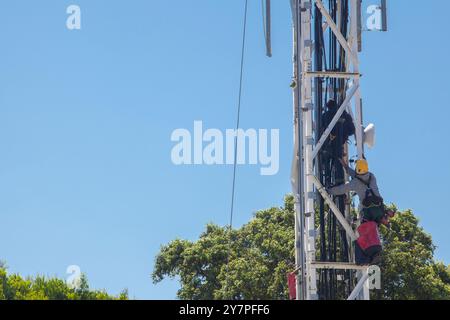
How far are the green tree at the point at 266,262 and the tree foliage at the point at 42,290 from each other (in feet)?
17.9

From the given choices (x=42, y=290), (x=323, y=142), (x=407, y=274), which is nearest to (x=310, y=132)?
(x=323, y=142)

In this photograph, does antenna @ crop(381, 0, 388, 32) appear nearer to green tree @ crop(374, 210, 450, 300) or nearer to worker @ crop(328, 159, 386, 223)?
worker @ crop(328, 159, 386, 223)

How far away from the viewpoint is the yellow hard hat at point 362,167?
41.1ft

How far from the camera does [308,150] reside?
12.6 m

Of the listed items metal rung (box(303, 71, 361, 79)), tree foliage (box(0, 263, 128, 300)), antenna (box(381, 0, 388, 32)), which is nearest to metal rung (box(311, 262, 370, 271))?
metal rung (box(303, 71, 361, 79))

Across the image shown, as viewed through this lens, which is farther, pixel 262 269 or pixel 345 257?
pixel 262 269

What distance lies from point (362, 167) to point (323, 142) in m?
0.60

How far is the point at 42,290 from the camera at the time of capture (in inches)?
885

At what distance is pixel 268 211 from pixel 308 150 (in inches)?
781

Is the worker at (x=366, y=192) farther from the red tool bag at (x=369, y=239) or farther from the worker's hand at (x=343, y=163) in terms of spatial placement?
the worker's hand at (x=343, y=163)

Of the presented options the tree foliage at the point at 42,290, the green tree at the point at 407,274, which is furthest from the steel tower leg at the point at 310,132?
the green tree at the point at 407,274
